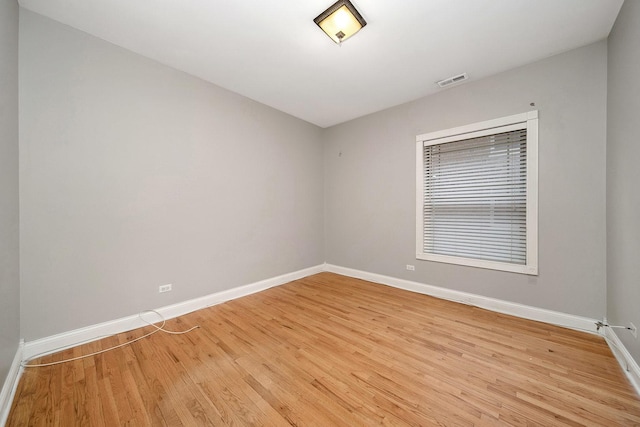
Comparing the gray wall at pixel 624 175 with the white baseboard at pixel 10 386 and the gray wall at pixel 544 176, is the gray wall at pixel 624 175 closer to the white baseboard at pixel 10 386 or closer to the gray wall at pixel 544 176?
the gray wall at pixel 544 176

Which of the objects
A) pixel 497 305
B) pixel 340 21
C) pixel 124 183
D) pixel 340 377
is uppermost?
pixel 340 21

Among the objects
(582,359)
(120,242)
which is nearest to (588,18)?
(582,359)

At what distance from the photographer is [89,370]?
1689 mm

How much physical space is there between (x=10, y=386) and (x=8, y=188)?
1.30 metres

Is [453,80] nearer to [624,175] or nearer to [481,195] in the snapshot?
[481,195]

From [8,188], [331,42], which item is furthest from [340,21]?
[8,188]

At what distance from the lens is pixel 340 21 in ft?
6.24

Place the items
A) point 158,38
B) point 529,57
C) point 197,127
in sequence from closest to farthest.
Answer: point 158,38, point 529,57, point 197,127

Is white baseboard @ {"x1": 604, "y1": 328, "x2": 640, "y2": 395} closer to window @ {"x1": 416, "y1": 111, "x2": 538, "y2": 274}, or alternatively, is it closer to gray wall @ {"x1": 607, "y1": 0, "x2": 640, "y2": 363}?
gray wall @ {"x1": 607, "y1": 0, "x2": 640, "y2": 363}

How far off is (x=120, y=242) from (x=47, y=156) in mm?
888

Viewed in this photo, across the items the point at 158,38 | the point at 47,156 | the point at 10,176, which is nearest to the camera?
the point at 10,176

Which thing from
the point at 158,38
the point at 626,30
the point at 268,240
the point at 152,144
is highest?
the point at 158,38

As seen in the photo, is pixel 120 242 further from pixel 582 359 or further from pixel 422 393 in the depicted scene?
pixel 582 359

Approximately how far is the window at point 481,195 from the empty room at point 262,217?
0.02 m
